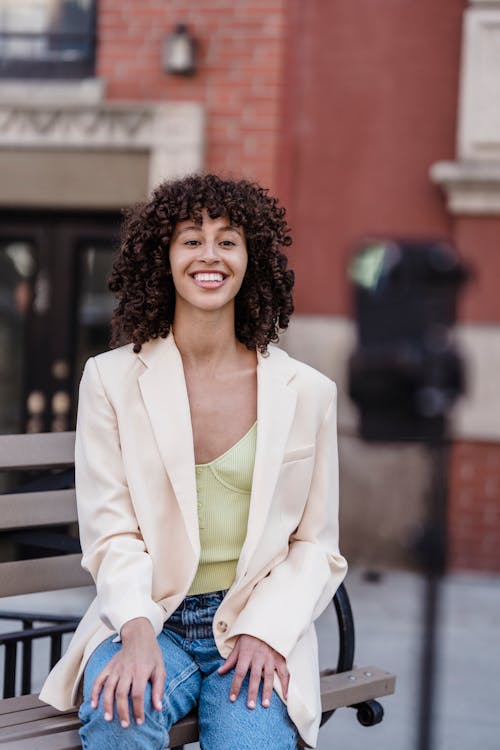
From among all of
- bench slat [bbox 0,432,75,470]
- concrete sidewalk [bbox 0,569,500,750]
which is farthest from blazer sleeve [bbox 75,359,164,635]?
concrete sidewalk [bbox 0,569,500,750]

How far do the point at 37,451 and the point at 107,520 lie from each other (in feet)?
1.67

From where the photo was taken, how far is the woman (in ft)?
7.33

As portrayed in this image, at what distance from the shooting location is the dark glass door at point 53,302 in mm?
6523

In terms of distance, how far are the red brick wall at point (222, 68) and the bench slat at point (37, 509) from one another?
136 inches

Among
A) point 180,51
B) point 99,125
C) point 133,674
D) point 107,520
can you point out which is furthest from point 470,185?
point 133,674

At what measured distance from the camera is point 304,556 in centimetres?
244

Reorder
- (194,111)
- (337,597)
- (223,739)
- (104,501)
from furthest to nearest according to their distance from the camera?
(194,111)
(337,597)
(104,501)
(223,739)

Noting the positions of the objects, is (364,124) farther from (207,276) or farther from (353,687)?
(353,687)

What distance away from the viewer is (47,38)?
21.1 feet

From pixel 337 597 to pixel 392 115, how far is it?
4.14m

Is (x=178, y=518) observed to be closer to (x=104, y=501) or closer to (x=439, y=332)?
(x=104, y=501)

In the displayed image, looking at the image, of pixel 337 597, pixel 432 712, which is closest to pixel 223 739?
pixel 432 712

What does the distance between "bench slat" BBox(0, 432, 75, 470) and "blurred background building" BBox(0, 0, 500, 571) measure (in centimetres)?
331

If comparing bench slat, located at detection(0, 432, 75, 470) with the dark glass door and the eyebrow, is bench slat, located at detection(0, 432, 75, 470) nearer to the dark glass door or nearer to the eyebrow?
the eyebrow
